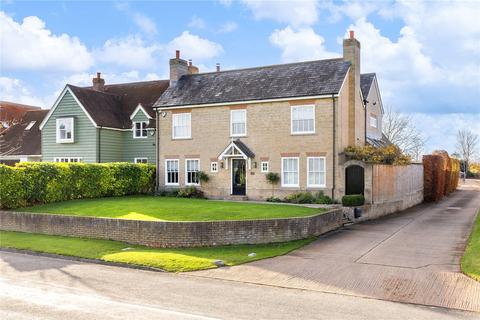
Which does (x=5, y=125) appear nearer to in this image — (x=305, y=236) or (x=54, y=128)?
(x=54, y=128)

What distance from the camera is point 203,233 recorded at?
676 inches

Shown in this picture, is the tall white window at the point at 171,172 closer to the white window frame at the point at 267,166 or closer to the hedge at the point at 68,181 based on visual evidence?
Result: the hedge at the point at 68,181

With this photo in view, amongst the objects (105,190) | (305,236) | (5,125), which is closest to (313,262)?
(305,236)

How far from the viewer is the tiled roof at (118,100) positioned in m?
35.0

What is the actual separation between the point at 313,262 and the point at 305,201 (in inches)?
457

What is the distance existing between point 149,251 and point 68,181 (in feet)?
37.9

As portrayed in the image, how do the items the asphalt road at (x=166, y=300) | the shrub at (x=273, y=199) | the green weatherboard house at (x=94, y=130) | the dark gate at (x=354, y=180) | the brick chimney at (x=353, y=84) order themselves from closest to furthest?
the asphalt road at (x=166, y=300) < the dark gate at (x=354, y=180) < the shrub at (x=273, y=199) < the brick chimney at (x=353, y=84) < the green weatherboard house at (x=94, y=130)

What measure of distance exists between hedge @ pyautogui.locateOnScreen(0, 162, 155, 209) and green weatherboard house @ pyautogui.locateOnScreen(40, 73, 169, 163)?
3.81 m

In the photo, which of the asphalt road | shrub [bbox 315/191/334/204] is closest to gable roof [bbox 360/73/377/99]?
shrub [bbox 315/191/334/204]

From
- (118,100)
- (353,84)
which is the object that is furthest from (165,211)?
(118,100)

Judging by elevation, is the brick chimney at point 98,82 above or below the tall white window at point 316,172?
above

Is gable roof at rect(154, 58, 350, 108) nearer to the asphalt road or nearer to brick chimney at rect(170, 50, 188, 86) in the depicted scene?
brick chimney at rect(170, 50, 188, 86)

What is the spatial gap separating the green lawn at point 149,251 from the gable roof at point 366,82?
670 inches

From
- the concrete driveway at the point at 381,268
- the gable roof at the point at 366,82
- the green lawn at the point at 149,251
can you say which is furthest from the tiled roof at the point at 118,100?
the concrete driveway at the point at 381,268
